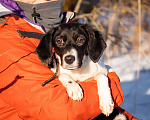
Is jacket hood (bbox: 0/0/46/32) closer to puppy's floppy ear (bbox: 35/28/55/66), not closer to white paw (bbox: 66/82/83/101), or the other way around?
puppy's floppy ear (bbox: 35/28/55/66)

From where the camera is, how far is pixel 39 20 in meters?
2.56

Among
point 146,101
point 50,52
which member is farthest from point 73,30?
point 146,101

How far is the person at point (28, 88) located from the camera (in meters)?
1.90

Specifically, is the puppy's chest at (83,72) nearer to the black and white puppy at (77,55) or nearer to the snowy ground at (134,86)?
the black and white puppy at (77,55)

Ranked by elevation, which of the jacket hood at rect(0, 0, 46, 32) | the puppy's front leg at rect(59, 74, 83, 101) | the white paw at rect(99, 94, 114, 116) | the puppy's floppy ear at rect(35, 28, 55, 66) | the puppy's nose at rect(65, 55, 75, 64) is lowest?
the white paw at rect(99, 94, 114, 116)

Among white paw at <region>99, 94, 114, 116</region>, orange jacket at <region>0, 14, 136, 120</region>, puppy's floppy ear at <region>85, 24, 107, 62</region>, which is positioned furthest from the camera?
puppy's floppy ear at <region>85, 24, 107, 62</region>

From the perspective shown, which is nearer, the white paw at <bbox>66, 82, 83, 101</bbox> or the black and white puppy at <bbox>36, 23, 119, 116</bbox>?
the white paw at <bbox>66, 82, 83, 101</bbox>

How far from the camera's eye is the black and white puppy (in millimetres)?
2131

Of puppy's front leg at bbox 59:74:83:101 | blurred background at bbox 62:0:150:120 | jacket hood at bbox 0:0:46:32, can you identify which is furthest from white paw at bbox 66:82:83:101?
blurred background at bbox 62:0:150:120

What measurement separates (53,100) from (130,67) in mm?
7097

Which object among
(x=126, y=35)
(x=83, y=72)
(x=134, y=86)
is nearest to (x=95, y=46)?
(x=83, y=72)

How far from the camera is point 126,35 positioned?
25.0 feet

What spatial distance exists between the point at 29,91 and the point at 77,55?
66cm

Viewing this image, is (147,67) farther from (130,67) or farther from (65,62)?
(65,62)
